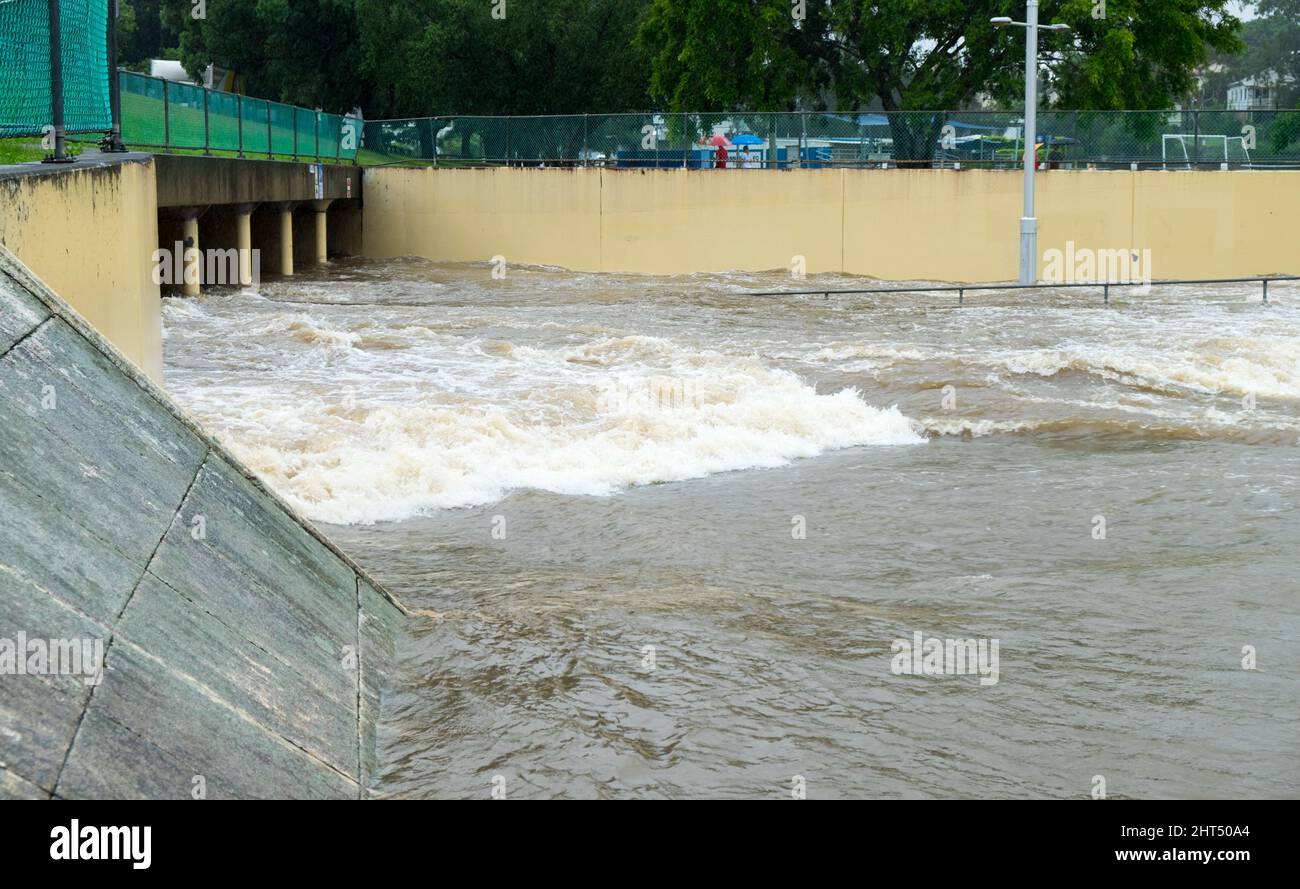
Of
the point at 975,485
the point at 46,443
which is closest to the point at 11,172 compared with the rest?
the point at 46,443

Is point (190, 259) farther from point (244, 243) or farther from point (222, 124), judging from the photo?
point (244, 243)

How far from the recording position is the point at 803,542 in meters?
10.2

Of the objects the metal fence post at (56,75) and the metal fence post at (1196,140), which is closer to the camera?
the metal fence post at (56,75)

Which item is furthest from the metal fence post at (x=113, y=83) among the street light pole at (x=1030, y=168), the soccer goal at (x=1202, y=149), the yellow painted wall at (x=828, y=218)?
the soccer goal at (x=1202, y=149)

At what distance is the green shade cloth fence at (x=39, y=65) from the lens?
965 centimetres

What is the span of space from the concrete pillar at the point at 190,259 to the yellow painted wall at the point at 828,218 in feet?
31.5

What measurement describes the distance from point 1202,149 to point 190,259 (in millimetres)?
20726

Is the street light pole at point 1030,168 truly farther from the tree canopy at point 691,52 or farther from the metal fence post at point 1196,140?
the tree canopy at point 691,52

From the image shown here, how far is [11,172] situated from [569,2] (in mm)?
45215

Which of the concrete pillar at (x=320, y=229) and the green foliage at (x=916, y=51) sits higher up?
the green foliage at (x=916, y=51)

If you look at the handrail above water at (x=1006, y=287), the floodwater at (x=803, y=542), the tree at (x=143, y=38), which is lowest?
the floodwater at (x=803, y=542)

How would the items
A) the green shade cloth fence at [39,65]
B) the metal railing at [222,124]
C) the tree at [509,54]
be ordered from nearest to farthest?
the green shade cloth fence at [39,65] < the metal railing at [222,124] < the tree at [509,54]

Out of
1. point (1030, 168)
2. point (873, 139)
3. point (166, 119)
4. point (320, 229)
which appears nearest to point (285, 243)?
point (320, 229)
